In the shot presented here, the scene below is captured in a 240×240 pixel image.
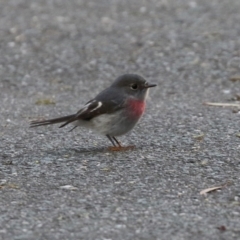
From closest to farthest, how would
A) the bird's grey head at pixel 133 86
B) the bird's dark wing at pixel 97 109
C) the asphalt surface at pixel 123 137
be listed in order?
the asphalt surface at pixel 123 137, the bird's dark wing at pixel 97 109, the bird's grey head at pixel 133 86

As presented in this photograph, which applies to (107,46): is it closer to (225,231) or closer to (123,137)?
(123,137)

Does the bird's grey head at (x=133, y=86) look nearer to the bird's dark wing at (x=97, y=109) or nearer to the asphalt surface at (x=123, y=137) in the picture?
the bird's dark wing at (x=97, y=109)

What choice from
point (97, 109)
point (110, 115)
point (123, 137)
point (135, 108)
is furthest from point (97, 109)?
point (123, 137)

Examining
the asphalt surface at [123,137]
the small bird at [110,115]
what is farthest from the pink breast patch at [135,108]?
the asphalt surface at [123,137]

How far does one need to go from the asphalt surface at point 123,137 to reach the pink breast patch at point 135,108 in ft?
1.00

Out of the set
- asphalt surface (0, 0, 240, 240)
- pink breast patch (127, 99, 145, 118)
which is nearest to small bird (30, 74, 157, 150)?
pink breast patch (127, 99, 145, 118)

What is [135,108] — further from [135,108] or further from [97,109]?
[97,109]

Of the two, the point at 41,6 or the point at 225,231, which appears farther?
the point at 41,6

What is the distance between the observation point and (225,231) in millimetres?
5035

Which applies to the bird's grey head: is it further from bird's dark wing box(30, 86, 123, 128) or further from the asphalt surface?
the asphalt surface

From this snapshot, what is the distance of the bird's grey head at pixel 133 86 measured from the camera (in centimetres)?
719

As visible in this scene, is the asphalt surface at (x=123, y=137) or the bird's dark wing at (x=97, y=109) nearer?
the asphalt surface at (x=123, y=137)

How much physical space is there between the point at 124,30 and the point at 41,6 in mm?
2220

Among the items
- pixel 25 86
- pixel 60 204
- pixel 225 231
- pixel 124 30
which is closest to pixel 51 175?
pixel 60 204
